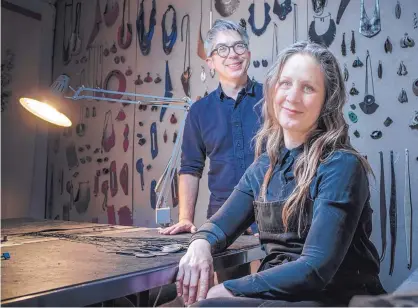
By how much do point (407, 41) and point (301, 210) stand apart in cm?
184

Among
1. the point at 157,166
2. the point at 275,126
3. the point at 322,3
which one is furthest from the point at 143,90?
the point at 275,126

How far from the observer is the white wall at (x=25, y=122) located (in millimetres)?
3801

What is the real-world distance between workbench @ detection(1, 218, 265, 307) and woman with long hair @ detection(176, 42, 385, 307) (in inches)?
4.1

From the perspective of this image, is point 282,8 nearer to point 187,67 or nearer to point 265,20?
point 265,20

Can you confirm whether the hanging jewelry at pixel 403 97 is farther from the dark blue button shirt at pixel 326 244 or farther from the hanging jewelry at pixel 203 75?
the dark blue button shirt at pixel 326 244

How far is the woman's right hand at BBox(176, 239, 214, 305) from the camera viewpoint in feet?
3.80

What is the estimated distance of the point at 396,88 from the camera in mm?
2547

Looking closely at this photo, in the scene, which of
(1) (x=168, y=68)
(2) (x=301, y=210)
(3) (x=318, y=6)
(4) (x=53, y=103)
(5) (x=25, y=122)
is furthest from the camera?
(5) (x=25, y=122)

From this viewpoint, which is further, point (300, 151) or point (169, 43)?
point (169, 43)

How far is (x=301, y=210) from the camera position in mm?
1087

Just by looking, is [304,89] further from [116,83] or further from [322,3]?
[116,83]

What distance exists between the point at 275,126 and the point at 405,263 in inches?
62.8

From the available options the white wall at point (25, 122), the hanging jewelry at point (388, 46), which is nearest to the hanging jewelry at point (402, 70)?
the hanging jewelry at point (388, 46)

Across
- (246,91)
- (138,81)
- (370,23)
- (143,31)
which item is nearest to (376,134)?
(370,23)
